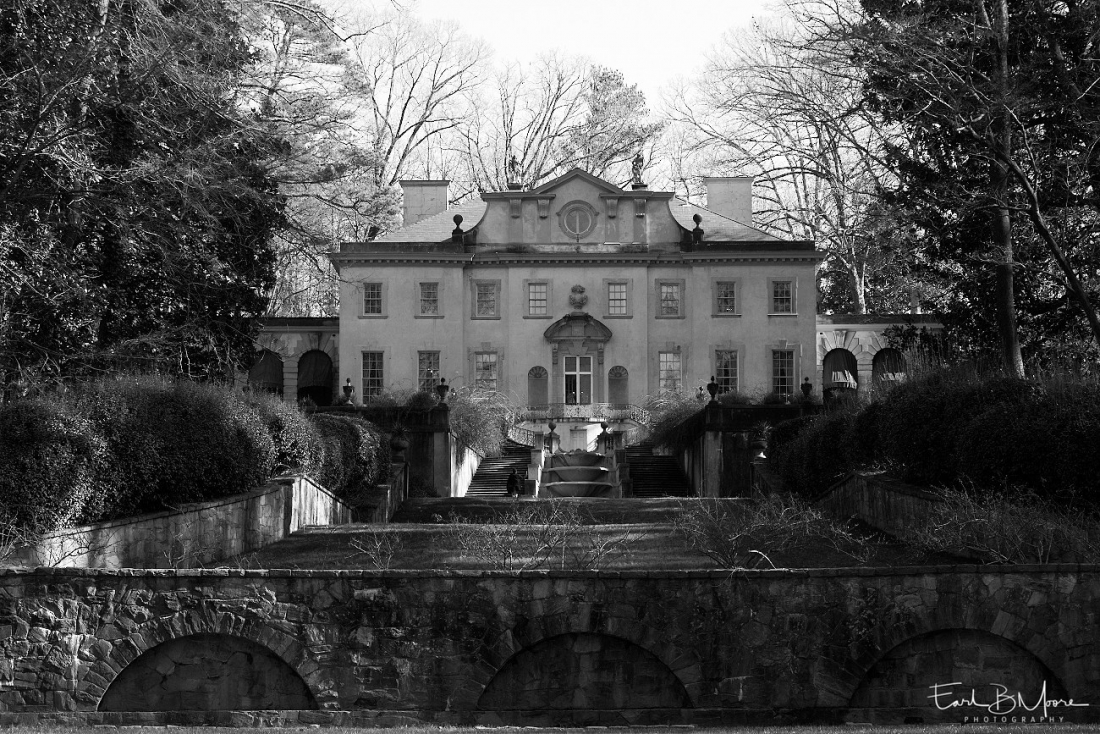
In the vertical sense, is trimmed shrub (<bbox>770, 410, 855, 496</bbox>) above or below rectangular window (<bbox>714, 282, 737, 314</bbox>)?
below

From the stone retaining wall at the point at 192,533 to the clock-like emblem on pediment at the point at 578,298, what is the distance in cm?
2511

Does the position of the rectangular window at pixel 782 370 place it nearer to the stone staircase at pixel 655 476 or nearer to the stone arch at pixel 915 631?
the stone staircase at pixel 655 476

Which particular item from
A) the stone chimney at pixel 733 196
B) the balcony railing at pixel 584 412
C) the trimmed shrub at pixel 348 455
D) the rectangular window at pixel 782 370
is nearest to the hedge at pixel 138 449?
the trimmed shrub at pixel 348 455

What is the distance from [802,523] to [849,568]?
7.40ft

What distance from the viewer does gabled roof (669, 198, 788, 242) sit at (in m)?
44.7

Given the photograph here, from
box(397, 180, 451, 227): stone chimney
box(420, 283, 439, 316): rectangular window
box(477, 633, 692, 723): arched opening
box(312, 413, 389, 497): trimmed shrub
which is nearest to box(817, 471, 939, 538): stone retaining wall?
box(477, 633, 692, 723): arched opening

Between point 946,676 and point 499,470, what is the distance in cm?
2163

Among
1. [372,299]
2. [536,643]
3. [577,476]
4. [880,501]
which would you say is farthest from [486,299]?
[536,643]

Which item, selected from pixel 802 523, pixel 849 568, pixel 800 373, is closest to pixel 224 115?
pixel 802 523

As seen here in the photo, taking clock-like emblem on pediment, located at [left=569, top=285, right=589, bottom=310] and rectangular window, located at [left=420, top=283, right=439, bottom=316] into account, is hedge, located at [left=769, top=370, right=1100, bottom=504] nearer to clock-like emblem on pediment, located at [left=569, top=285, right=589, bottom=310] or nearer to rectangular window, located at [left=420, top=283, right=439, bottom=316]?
clock-like emblem on pediment, located at [left=569, top=285, right=589, bottom=310]

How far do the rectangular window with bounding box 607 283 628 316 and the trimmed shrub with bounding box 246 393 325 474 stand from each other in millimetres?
25161

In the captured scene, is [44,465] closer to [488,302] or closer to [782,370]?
[488,302]

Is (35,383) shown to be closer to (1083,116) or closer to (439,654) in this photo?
(439,654)

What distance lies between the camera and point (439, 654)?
Result: 11.9 metres
